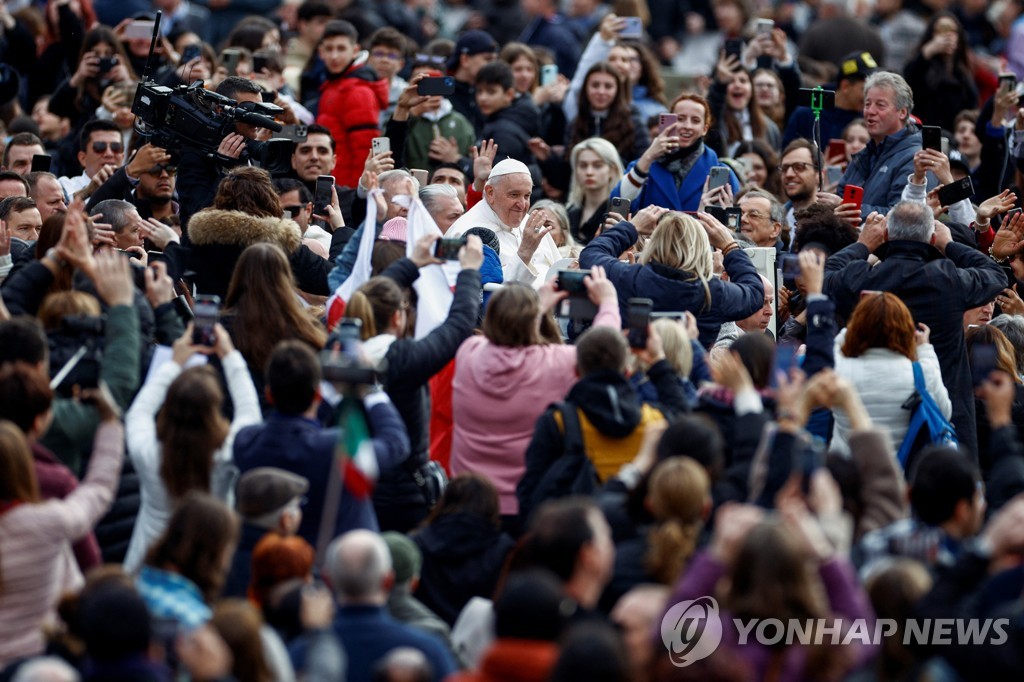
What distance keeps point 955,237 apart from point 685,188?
1.51 m

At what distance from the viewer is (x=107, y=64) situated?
1147 centimetres

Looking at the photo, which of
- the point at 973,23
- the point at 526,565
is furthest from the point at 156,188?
the point at 973,23

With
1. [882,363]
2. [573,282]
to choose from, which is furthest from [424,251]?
[882,363]

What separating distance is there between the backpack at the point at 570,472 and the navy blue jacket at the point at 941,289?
7.43ft

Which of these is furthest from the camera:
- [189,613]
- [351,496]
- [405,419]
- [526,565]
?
[405,419]

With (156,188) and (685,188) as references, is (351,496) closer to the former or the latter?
(156,188)

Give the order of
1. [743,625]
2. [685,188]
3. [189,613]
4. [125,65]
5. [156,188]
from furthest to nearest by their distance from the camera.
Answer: [125,65], [685,188], [156,188], [189,613], [743,625]

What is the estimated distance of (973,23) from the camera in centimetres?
1584

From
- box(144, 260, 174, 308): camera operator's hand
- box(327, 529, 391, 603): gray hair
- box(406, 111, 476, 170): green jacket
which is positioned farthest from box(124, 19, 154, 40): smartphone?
box(327, 529, 391, 603): gray hair

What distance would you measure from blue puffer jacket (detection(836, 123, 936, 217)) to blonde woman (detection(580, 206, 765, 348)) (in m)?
1.85

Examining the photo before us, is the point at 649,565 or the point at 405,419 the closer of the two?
the point at 649,565

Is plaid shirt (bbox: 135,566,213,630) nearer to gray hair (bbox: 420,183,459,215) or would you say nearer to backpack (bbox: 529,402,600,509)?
backpack (bbox: 529,402,600,509)

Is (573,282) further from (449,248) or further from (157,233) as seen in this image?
(157,233)

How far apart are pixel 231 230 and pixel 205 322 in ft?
4.61
